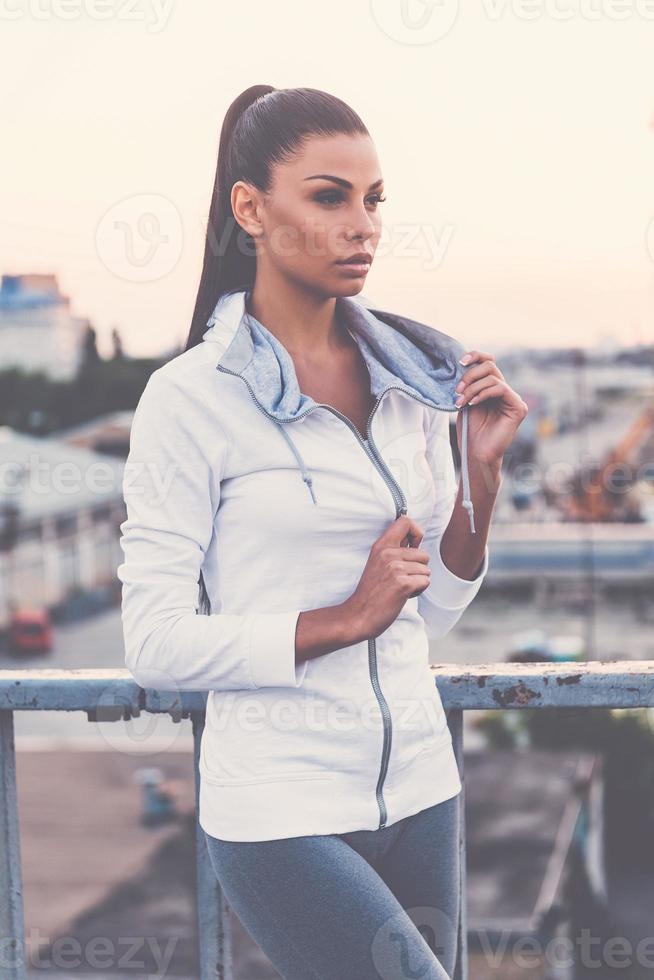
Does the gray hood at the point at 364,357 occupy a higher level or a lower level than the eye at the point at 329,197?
lower

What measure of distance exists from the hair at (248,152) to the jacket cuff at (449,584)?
14.1 inches

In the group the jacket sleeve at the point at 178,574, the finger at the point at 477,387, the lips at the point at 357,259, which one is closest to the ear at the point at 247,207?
the lips at the point at 357,259

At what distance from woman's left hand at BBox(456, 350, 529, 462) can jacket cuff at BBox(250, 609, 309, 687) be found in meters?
0.42

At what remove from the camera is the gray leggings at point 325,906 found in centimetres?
144

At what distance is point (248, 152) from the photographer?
1.58 m

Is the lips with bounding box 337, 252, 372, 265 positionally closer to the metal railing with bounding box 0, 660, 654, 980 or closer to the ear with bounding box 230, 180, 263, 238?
the ear with bounding box 230, 180, 263, 238

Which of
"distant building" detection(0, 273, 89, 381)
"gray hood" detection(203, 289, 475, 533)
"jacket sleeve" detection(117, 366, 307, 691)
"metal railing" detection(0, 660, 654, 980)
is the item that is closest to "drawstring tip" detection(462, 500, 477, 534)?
"gray hood" detection(203, 289, 475, 533)

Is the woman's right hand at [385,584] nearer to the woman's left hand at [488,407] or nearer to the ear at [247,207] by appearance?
the woman's left hand at [488,407]

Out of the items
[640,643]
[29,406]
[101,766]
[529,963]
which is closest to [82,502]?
[29,406]

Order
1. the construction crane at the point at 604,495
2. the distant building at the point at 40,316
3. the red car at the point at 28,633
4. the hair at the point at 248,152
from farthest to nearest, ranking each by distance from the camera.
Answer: the construction crane at the point at 604,495 → the red car at the point at 28,633 → the distant building at the point at 40,316 → the hair at the point at 248,152

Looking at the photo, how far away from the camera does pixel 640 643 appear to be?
42094 mm

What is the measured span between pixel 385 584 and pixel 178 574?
0.26 m

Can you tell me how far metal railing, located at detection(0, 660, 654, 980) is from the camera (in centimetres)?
170

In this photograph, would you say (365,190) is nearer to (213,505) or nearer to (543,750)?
(213,505)
